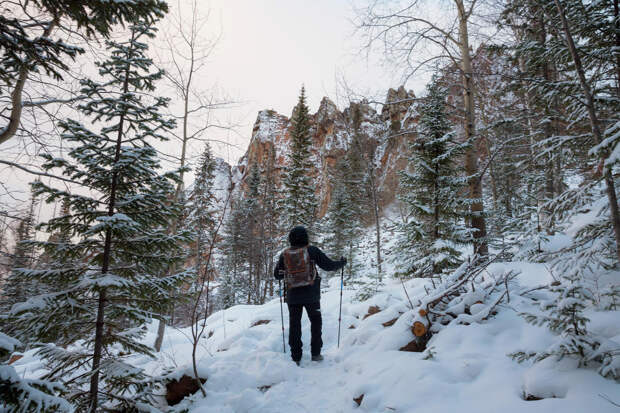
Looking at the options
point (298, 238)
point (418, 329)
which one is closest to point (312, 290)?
point (298, 238)

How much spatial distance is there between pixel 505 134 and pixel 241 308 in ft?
66.3

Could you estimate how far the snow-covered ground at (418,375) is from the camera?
2.34 meters

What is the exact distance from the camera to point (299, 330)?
15.7 feet

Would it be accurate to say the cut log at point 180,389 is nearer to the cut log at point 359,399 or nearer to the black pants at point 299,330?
the black pants at point 299,330

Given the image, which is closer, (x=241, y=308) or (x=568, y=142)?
(x=568, y=142)

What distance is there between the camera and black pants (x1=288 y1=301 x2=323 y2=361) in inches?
186

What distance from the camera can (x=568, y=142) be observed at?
13.9 ft

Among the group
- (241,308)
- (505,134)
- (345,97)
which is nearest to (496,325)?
(241,308)

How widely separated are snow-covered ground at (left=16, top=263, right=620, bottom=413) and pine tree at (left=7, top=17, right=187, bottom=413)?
93cm

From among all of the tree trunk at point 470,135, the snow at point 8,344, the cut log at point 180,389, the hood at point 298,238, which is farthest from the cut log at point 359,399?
the tree trunk at point 470,135

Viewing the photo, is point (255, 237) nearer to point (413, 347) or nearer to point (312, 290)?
point (312, 290)

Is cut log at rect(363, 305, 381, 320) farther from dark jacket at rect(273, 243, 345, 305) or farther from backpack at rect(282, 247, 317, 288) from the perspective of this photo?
backpack at rect(282, 247, 317, 288)

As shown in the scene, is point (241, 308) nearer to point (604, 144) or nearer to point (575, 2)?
point (604, 144)

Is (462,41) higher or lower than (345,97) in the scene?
lower
